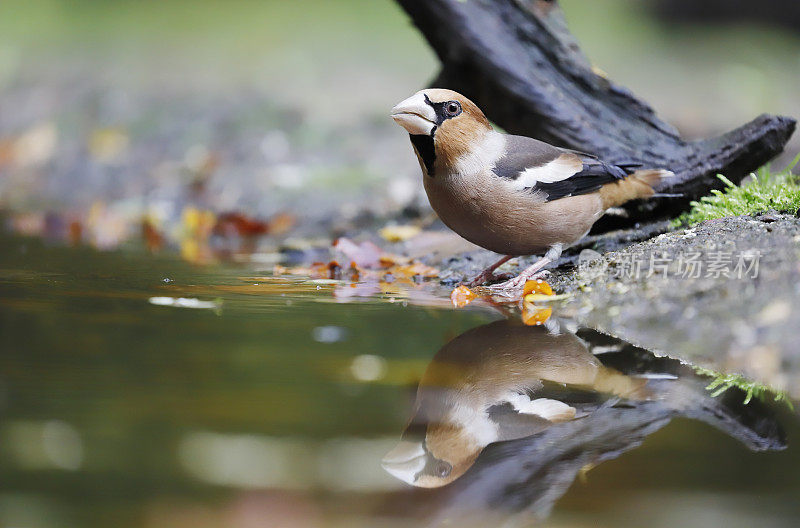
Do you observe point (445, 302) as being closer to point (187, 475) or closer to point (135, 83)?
point (187, 475)

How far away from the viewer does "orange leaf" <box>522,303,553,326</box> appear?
299 cm

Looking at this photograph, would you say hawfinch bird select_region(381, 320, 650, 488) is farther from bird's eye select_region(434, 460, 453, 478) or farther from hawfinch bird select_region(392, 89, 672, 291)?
hawfinch bird select_region(392, 89, 672, 291)

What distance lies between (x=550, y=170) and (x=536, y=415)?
6.73 ft

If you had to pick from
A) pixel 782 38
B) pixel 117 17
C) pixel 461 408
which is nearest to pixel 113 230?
pixel 461 408

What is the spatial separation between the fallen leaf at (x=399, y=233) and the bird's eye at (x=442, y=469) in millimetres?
3853

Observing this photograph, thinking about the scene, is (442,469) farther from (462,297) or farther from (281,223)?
(281,223)

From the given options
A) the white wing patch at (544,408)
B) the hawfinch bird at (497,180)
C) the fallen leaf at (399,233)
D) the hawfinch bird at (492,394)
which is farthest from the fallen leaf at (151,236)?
the white wing patch at (544,408)

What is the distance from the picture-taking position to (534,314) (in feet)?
10.2

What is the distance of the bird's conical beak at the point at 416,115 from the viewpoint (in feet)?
11.5

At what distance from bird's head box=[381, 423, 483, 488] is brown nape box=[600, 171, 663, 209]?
8.22ft

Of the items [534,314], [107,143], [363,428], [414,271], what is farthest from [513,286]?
[107,143]

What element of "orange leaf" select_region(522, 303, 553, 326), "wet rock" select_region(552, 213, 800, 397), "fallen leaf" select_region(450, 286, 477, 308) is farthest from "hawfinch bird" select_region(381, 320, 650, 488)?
"fallen leaf" select_region(450, 286, 477, 308)

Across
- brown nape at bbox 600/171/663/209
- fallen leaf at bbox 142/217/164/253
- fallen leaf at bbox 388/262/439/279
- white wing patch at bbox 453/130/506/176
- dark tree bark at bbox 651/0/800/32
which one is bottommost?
fallen leaf at bbox 388/262/439/279

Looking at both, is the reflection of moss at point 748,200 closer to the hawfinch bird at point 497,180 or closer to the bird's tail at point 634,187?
the bird's tail at point 634,187
